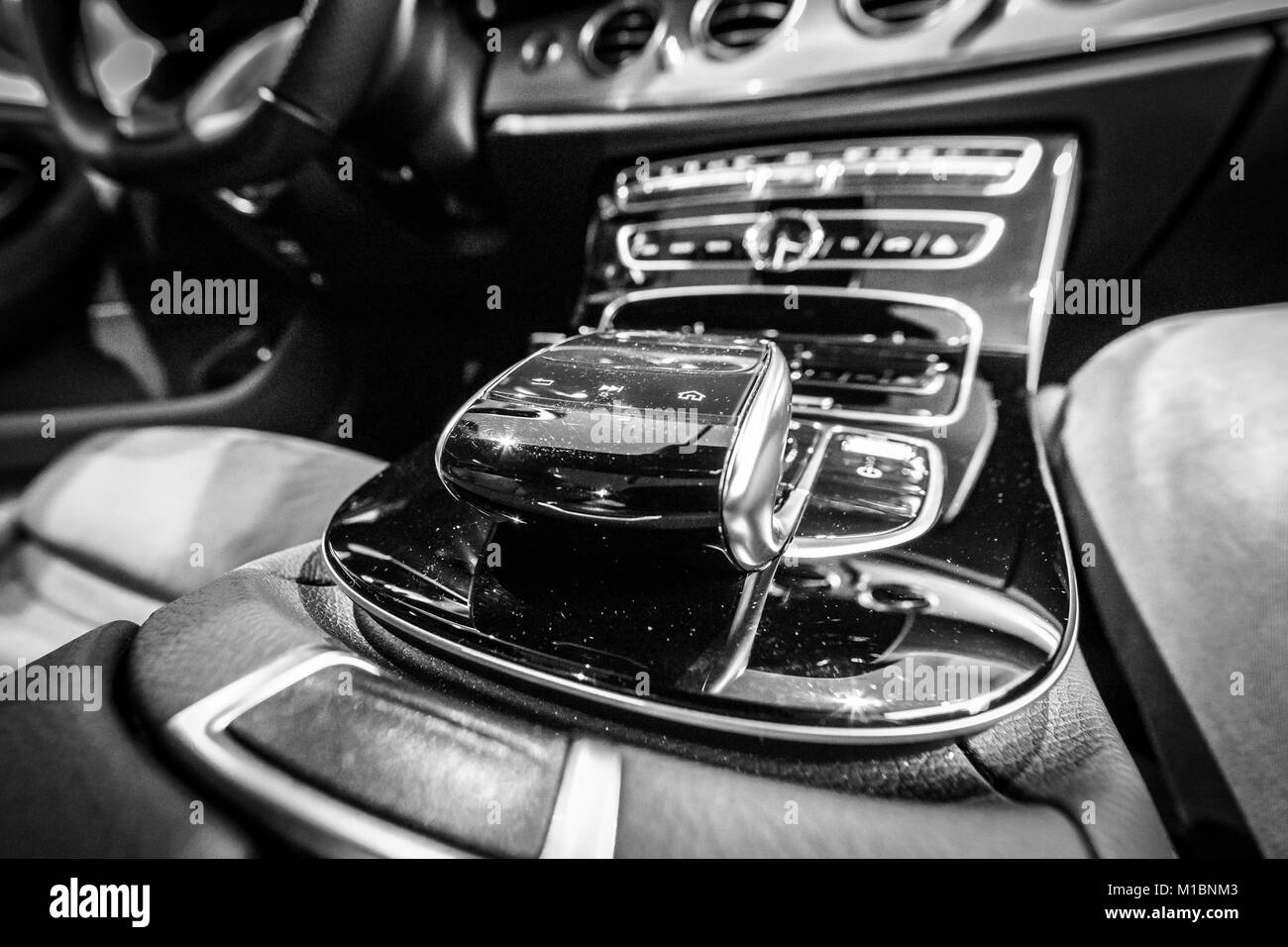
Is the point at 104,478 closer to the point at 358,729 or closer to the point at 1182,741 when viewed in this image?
the point at 358,729

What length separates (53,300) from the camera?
1289 mm

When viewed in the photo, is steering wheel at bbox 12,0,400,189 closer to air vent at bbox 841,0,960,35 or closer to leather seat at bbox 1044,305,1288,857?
air vent at bbox 841,0,960,35

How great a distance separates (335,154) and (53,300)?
894 millimetres

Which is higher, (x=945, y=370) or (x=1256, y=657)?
(x=945, y=370)

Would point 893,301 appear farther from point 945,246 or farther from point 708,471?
point 708,471

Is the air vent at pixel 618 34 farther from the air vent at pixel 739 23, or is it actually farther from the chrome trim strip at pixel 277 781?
the chrome trim strip at pixel 277 781

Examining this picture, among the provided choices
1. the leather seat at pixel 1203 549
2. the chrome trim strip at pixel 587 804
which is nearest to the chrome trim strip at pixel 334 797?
the chrome trim strip at pixel 587 804

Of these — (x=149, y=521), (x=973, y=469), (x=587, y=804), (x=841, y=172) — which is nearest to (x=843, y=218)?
(x=841, y=172)

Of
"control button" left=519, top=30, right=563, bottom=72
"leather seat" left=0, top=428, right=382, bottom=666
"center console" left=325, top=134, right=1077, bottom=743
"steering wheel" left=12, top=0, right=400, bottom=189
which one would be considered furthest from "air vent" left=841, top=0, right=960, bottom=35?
"leather seat" left=0, top=428, right=382, bottom=666

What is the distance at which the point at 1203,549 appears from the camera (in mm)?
326

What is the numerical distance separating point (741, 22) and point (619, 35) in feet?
0.42

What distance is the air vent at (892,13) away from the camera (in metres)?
0.55
